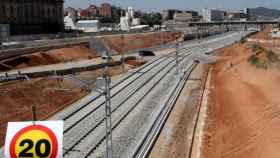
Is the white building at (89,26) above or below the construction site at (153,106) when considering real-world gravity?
above

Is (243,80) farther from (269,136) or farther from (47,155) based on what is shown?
(47,155)

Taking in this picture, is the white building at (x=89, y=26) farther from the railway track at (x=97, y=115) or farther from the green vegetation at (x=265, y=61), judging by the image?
the railway track at (x=97, y=115)

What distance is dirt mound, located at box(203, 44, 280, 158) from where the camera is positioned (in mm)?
25531

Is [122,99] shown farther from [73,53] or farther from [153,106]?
[73,53]

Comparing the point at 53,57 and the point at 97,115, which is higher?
the point at 53,57

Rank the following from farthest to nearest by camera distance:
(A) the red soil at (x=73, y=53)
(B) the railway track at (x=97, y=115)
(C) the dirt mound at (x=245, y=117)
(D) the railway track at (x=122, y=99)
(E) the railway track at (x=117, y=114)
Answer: (A) the red soil at (x=73, y=53)
(D) the railway track at (x=122, y=99)
(B) the railway track at (x=97, y=115)
(E) the railway track at (x=117, y=114)
(C) the dirt mound at (x=245, y=117)

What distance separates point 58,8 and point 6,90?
10764 cm

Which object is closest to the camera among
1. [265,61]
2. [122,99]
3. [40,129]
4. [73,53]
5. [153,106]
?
[40,129]

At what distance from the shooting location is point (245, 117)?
33.3 metres

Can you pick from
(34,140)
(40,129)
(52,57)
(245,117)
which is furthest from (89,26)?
(34,140)

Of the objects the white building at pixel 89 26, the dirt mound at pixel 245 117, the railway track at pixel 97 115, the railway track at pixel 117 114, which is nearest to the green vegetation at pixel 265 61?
the dirt mound at pixel 245 117

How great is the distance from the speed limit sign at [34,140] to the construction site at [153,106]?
860 mm

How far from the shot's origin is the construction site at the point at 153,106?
88.4 ft

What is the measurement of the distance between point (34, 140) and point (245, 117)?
28.0 metres
